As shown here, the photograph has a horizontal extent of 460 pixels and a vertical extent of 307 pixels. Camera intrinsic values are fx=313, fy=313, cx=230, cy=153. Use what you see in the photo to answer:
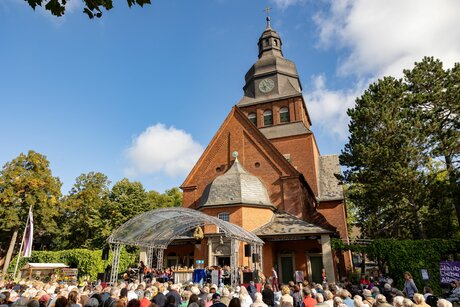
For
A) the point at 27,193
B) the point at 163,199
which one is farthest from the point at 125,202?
the point at 163,199

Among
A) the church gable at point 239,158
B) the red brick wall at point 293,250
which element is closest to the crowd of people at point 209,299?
the red brick wall at point 293,250

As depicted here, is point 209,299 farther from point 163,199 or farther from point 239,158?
point 163,199

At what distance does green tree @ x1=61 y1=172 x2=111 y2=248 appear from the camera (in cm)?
3788

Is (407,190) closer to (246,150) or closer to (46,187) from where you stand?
(246,150)

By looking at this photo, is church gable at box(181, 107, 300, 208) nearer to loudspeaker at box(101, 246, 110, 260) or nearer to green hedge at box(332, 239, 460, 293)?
green hedge at box(332, 239, 460, 293)

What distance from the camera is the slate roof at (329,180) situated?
3100 centimetres

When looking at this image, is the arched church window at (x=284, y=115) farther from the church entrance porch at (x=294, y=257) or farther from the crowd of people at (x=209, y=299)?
the crowd of people at (x=209, y=299)

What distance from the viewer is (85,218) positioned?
1538 inches

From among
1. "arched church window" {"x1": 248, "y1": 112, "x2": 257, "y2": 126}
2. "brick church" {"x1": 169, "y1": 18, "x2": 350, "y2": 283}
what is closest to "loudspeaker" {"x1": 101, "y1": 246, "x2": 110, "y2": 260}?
"brick church" {"x1": 169, "y1": 18, "x2": 350, "y2": 283}

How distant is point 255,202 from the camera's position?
23.3 metres

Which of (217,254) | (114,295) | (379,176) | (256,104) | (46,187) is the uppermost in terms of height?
(256,104)

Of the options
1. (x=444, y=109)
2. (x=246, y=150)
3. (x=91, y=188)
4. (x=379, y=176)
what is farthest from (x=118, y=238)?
(x=91, y=188)

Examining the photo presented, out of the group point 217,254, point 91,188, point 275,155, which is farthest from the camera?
point 91,188

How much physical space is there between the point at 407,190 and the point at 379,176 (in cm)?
172
